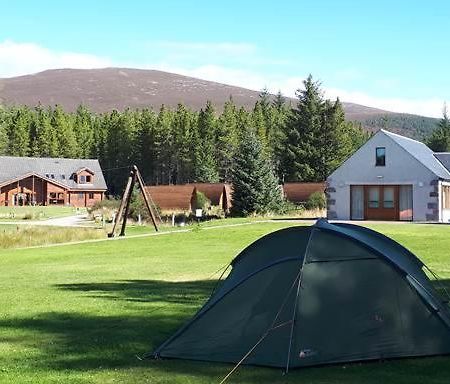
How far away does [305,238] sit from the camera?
7668 millimetres

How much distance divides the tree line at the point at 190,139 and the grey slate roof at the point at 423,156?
21.2m

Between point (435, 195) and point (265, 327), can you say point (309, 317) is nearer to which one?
point (265, 327)

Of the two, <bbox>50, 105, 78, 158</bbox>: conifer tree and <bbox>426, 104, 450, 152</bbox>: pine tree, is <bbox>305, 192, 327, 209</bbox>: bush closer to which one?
<bbox>426, 104, 450, 152</bbox>: pine tree

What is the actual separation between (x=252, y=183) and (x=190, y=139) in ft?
121

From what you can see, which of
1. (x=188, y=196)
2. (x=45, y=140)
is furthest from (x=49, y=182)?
(x=188, y=196)

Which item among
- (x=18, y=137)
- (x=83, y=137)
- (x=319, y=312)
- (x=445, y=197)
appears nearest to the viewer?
(x=319, y=312)

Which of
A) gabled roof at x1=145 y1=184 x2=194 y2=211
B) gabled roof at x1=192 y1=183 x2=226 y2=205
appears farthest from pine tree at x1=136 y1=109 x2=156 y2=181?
gabled roof at x1=192 y1=183 x2=226 y2=205

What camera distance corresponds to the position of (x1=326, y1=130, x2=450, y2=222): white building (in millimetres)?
38688

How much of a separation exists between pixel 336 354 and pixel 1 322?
5500 millimetres

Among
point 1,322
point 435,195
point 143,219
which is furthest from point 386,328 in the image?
point 143,219

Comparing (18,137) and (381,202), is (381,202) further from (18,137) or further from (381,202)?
(18,137)

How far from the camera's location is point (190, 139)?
8038 centimetres

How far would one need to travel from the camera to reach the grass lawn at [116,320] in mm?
6887

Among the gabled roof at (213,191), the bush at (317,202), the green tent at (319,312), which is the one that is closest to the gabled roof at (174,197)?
the gabled roof at (213,191)
